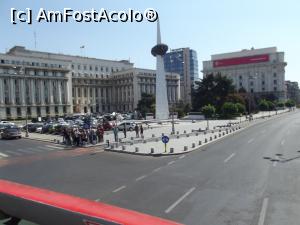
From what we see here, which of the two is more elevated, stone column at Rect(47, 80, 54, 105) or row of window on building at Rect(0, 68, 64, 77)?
row of window on building at Rect(0, 68, 64, 77)

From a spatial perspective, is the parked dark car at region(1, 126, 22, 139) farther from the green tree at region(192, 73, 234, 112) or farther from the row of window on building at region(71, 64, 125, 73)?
the row of window on building at region(71, 64, 125, 73)

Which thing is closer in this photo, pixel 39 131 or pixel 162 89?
pixel 39 131

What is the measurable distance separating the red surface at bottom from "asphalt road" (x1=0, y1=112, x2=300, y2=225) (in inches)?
183

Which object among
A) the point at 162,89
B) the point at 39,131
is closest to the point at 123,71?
the point at 162,89

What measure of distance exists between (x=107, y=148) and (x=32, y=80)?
294 ft

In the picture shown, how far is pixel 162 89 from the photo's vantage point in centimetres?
6881

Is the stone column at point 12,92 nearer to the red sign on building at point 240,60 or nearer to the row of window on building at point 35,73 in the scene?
the row of window on building at point 35,73

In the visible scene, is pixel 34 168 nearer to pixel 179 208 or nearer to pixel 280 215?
pixel 179 208

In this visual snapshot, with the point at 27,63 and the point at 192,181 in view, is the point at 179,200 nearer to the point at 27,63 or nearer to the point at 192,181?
the point at 192,181

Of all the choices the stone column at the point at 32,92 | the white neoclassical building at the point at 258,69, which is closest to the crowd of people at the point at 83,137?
the stone column at the point at 32,92

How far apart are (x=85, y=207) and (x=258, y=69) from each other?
545 feet

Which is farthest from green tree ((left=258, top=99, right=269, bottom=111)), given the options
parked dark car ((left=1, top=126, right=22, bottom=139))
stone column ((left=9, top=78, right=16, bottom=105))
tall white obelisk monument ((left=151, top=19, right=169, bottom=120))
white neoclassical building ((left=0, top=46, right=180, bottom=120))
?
parked dark car ((left=1, top=126, right=22, bottom=139))

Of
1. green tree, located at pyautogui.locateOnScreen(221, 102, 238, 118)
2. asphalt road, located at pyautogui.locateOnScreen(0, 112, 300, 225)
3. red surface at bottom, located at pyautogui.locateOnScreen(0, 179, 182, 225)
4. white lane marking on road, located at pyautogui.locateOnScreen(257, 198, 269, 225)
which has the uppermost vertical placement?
green tree, located at pyautogui.locateOnScreen(221, 102, 238, 118)

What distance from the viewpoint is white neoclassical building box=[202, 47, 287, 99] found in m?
157
